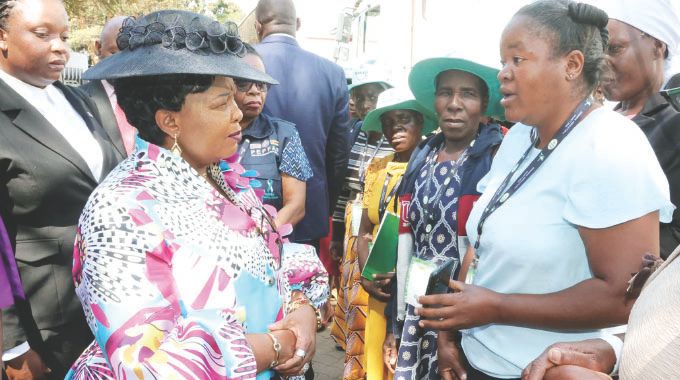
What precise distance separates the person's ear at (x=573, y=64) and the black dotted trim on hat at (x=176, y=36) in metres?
1.08

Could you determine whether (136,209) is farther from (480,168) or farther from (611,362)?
(480,168)

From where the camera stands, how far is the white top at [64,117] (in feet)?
8.14

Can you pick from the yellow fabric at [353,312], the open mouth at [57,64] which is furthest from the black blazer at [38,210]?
the yellow fabric at [353,312]

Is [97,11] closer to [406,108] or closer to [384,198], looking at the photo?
[406,108]

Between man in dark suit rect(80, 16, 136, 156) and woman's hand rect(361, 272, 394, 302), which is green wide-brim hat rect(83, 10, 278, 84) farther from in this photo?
woman's hand rect(361, 272, 394, 302)

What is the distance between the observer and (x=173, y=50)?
62.6 inches

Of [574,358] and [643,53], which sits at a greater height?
[643,53]

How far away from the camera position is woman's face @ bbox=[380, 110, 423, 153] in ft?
12.5

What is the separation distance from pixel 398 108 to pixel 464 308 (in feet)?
7.13

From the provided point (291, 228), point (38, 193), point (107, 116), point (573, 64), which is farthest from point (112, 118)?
point (573, 64)

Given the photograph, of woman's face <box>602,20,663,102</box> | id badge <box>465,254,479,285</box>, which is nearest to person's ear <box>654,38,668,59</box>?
woman's face <box>602,20,663,102</box>

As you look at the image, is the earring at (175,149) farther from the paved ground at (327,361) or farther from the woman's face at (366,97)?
the woman's face at (366,97)

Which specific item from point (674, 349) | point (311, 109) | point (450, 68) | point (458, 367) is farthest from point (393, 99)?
point (674, 349)

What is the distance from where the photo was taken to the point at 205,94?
1.70m
